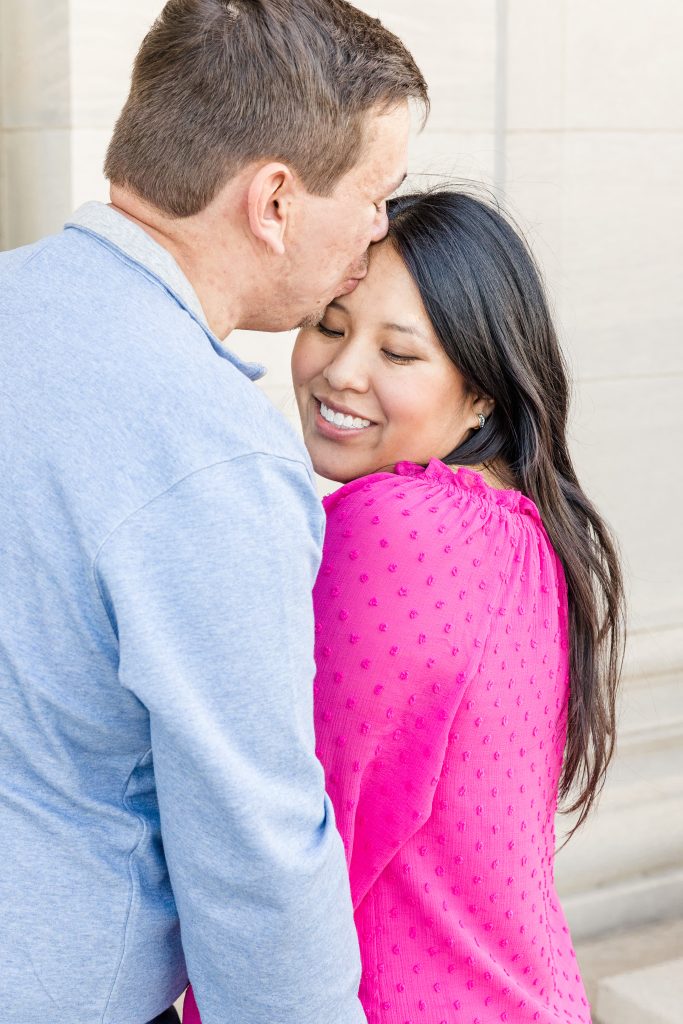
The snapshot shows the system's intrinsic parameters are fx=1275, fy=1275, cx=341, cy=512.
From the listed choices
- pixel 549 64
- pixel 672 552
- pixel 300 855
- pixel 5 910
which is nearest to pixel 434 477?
pixel 300 855

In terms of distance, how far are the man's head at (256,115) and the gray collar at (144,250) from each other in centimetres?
10

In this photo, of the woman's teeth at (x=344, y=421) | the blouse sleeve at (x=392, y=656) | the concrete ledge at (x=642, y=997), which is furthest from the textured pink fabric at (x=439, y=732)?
the concrete ledge at (x=642, y=997)

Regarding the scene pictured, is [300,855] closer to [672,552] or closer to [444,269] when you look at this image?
[444,269]

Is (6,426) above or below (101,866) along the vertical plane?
→ above

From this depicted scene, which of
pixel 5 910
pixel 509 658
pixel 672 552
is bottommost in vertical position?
pixel 672 552

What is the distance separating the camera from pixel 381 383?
70.4 inches

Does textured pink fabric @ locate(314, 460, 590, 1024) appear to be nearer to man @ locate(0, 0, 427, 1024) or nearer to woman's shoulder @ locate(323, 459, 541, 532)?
woman's shoulder @ locate(323, 459, 541, 532)

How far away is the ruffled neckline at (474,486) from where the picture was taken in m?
1.67

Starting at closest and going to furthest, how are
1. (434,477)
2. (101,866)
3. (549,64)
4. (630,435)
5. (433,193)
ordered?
(101,866)
(434,477)
(433,193)
(549,64)
(630,435)

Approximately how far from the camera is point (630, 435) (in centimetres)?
388

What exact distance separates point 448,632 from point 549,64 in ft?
8.20


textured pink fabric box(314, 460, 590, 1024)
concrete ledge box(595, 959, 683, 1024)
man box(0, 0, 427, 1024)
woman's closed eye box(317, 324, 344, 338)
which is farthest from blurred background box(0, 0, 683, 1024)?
man box(0, 0, 427, 1024)

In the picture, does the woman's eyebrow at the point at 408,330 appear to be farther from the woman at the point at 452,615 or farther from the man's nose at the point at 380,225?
the man's nose at the point at 380,225

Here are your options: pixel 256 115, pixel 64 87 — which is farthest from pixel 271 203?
pixel 64 87
